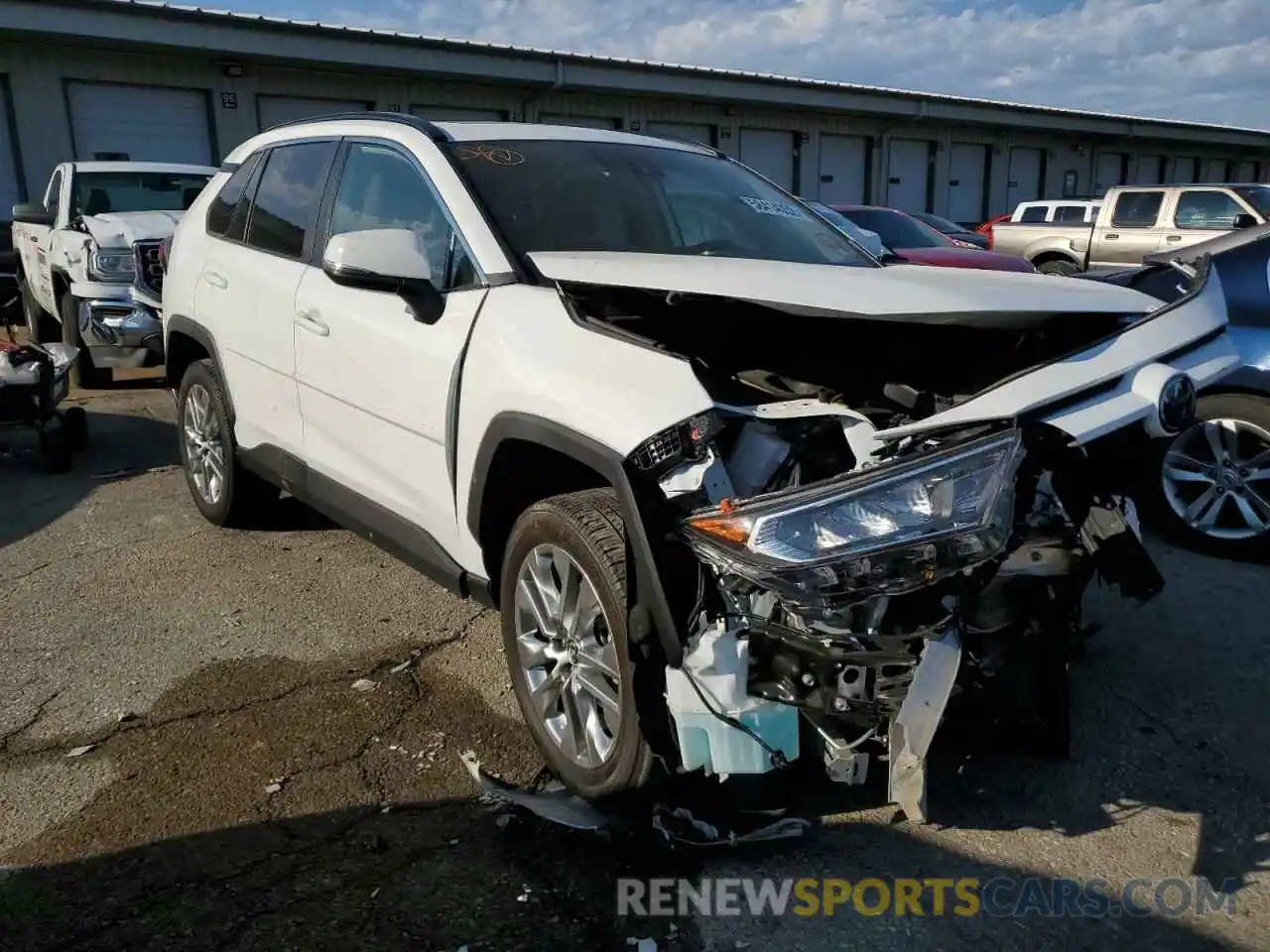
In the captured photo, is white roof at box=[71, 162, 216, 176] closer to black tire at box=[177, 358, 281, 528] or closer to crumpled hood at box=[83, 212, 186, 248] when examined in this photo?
crumpled hood at box=[83, 212, 186, 248]

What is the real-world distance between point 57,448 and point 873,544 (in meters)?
6.14

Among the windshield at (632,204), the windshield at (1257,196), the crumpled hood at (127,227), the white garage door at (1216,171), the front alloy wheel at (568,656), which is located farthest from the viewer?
the white garage door at (1216,171)

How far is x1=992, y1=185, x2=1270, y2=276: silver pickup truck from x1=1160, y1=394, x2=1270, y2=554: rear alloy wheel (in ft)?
33.2

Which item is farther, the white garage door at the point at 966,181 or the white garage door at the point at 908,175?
the white garage door at the point at 966,181

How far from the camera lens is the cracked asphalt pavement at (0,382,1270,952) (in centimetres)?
251

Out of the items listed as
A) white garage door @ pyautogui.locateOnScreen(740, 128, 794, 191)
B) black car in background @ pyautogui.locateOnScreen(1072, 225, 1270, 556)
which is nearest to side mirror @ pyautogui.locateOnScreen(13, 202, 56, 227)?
black car in background @ pyautogui.locateOnScreen(1072, 225, 1270, 556)

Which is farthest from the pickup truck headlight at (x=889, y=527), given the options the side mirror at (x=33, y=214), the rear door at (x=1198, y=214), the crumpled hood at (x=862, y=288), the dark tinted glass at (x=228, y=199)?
the rear door at (x=1198, y=214)

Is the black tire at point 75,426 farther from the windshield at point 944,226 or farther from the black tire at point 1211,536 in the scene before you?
the windshield at point 944,226

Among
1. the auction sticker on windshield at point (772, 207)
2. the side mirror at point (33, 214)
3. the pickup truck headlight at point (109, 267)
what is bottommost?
the pickup truck headlight at point (109, 267)

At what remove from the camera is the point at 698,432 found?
8.18 feet

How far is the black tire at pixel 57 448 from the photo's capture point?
6691 mm

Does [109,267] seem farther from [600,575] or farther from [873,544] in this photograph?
[873,544]

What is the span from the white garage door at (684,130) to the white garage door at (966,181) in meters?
9.73

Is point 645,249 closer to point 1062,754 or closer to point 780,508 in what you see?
point 780,508
